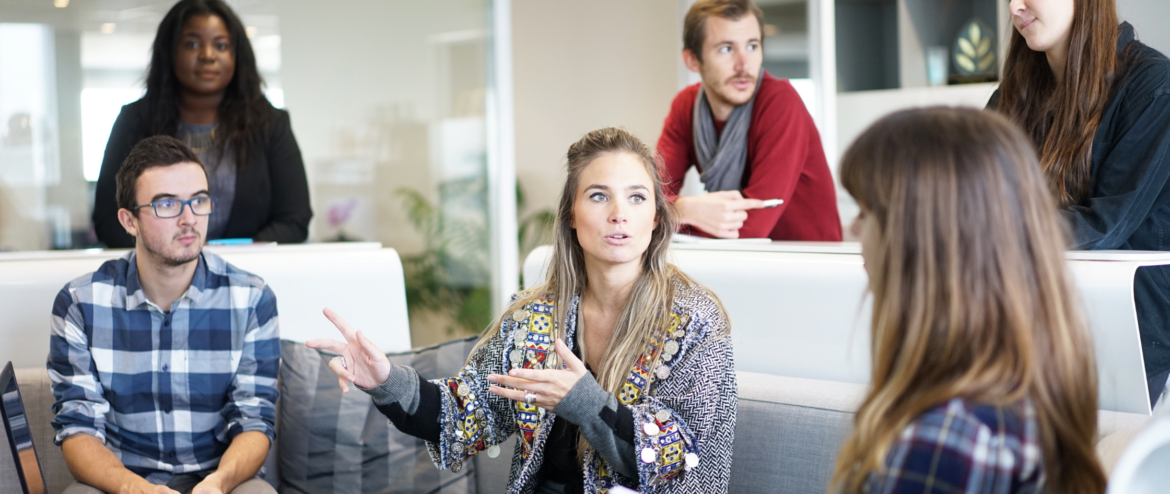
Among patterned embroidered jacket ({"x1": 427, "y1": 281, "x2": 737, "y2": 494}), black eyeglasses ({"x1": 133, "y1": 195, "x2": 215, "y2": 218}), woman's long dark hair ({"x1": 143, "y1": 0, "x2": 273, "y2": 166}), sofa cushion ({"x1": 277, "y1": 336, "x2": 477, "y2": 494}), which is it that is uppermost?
woman's long dark hair ({"x1": 143, "y1": 0, "x2": 273, "y2": 166})

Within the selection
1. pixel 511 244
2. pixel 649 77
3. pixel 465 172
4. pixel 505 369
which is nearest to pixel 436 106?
pixel 465 172

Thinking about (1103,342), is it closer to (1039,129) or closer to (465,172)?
(1039,129)

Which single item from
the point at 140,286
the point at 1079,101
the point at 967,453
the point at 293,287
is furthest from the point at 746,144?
the point at 967,453

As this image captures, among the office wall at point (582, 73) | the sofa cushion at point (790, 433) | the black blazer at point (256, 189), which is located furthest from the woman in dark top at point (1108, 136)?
the office wall at point (582, 73)

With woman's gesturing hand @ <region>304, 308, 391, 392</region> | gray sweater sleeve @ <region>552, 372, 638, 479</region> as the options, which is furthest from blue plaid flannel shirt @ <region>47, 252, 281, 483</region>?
gray sweater sleeve @ <region>552, 372, 638, 479</region>

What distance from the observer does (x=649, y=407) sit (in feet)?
5.33

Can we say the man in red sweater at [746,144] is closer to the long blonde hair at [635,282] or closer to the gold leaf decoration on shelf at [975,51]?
the long blonde hair at [635,282]

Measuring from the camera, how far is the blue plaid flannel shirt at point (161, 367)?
2.02m

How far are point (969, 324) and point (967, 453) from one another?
0.13 metres

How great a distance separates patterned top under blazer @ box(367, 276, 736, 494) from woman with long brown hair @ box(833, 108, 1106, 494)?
622mm

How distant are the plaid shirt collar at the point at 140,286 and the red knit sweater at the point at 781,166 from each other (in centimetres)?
113

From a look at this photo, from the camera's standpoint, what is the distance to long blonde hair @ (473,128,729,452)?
1740 mm

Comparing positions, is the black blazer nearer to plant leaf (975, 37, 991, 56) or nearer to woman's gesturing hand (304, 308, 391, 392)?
woman's gesturing hand (304, 308, 391, 392)

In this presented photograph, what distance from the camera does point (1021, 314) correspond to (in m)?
0.90
